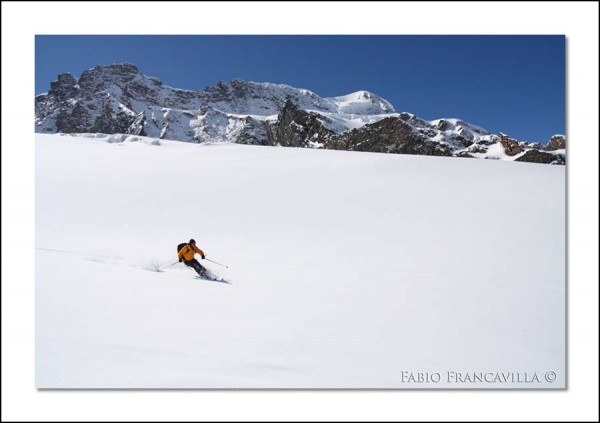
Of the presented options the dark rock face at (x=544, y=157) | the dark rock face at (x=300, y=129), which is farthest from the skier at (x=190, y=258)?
the dark rock face at (x=300, y=129)

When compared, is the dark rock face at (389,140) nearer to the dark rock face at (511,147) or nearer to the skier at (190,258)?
the dark rock face at (511,147)

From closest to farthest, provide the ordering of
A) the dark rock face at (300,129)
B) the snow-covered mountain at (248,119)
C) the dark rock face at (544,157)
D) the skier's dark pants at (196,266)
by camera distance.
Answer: the skier's dark pants at (196,266) → the dark rock face at (544,157) → the snow-covered mountain at (248,119) → the dark rock face at (300,129)

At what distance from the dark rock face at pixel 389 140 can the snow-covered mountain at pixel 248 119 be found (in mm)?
244

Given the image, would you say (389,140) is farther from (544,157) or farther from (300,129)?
(544,157)

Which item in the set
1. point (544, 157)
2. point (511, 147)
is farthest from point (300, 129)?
point (544, 157)

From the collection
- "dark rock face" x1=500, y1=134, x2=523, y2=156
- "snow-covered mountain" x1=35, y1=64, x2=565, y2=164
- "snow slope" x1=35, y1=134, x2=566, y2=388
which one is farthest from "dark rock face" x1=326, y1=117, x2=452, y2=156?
"snow slope" x1=35, y1=134, x2=566, y2=388

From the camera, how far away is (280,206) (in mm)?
6562

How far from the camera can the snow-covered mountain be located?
88250mm

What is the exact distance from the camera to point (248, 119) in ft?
444

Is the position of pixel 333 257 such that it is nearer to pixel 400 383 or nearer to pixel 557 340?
pixel 400 383

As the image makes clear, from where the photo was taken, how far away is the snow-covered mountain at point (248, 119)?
88.2 meters

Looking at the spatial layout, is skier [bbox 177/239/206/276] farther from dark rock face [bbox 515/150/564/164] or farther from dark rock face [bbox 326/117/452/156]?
dark rock face [bbox 326/117/452/156]

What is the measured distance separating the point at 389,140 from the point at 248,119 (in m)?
62.9

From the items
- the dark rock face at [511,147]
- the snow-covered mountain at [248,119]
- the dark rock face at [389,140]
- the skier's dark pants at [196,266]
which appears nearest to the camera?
the skier's dark pants at [196,266]
